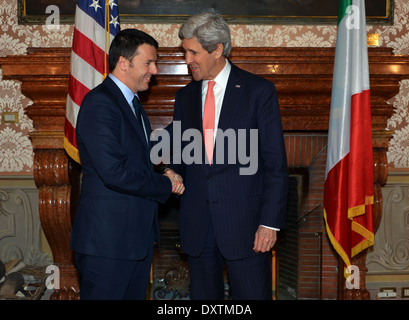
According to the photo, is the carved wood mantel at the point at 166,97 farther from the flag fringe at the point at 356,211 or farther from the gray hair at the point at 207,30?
the gray hair at the point at 207,30

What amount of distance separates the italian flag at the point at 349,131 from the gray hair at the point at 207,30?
97 cm

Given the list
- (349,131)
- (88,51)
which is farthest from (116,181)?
(349,131)

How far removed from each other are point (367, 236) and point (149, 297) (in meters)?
1.68

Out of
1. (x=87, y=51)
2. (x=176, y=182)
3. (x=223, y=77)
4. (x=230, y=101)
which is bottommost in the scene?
(x=176, y=182)

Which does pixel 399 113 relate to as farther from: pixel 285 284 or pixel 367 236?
pixel 285 284

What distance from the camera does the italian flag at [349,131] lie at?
271 cm

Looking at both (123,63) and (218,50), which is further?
(218,50)

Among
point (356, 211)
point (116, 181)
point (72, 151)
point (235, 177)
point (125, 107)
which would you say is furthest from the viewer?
point (72, 151)

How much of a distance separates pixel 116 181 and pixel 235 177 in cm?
54

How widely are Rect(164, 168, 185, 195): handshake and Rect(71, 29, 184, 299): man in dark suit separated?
0.22 ft

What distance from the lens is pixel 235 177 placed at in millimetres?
2082

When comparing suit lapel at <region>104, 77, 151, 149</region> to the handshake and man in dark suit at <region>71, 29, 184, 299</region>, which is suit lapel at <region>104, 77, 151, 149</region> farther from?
the handshake

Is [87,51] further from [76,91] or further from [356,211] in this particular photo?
[356,211]

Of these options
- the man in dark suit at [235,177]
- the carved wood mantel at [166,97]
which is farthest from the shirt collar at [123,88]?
the carved wood mantel at [166,97]
